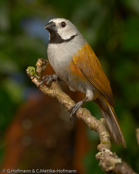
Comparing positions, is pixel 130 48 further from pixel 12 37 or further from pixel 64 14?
pixel 12 37

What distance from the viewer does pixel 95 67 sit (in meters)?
2.36

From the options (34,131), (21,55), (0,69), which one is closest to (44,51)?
(21,55)

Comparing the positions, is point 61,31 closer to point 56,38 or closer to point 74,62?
point 56,38

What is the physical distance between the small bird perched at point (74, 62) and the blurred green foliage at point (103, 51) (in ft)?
2.56

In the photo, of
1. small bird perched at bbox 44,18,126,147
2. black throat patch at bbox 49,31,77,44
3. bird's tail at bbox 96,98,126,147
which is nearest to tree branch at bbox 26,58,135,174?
small bird perched at bbox 44,18,126,147

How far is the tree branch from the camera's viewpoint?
1.08 meters

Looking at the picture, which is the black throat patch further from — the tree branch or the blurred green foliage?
the blurred green foliage

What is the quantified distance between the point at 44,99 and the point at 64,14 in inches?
38.1

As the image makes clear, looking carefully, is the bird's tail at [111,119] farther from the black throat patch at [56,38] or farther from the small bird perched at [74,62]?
the black throat patch at [56,38]

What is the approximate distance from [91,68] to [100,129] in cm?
82

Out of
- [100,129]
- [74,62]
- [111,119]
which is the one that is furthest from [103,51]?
[100,129]

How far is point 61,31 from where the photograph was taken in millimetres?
2332

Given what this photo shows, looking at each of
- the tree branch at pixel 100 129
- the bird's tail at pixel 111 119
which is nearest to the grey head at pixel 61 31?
the tree branch at pixel 100 129

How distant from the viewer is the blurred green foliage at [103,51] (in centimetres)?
317
